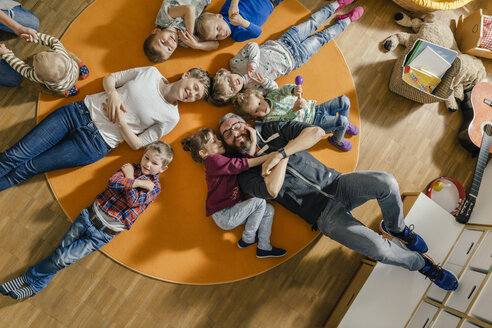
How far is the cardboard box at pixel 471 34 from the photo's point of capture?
2.66m

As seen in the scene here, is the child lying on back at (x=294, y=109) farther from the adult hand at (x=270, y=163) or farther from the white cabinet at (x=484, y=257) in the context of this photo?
the white cabinet at (x=484, y=257)

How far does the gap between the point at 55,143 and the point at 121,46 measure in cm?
89

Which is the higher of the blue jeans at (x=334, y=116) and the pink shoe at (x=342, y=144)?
the blue jeans at (x=334, y=116)

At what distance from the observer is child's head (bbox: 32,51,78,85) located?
1.88 meters

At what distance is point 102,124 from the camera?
2150mm

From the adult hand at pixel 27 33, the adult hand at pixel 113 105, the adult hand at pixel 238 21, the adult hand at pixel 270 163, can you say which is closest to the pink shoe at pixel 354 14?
the adult hand at pixel 238 21

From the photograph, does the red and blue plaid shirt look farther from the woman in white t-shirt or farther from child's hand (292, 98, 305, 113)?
child's hand (292, 98, 305, 113)

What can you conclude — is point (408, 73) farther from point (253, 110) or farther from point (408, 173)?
point (253, 110)

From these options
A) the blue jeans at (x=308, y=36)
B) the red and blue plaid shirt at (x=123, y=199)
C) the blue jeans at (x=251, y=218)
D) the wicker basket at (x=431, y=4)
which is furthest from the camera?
the wicker basket at (x=431, y=4)

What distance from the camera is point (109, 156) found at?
7.50 feet

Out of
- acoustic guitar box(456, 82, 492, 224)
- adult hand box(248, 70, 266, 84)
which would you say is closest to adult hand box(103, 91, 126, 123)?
adult hand box(248, 70, 266, 84)

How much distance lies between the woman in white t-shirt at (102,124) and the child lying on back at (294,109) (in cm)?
34

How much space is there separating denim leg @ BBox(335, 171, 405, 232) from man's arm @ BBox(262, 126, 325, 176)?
368 mm

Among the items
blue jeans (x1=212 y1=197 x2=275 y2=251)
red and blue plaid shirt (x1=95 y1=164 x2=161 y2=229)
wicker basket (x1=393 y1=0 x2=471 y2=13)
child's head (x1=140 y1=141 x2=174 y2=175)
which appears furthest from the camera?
wicker basket (x1=393 y1=0 x2=471 y2=13)
